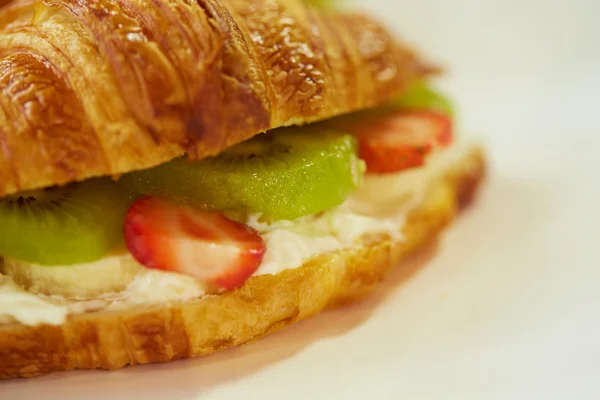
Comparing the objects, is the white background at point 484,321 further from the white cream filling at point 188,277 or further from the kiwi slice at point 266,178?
the kiwi slice at point 266,178

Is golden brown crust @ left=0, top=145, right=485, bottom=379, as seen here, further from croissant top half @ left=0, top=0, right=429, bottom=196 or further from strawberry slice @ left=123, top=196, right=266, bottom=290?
croissant top half @ left=0, top=0, right=429, bottom=196

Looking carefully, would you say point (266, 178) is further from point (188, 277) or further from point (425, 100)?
point (425, 100)

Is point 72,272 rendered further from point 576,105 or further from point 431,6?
point 431,6

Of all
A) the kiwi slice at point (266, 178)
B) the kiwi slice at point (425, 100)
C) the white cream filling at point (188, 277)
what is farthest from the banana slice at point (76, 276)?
the kiwi slice at point (425, 100)

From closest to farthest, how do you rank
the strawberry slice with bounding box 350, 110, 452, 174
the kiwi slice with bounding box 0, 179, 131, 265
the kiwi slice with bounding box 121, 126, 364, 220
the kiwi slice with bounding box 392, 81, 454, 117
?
the kiwi slice with bounding box 0, 179, 131, 265 < the kiwi slice with bounding box 121, 126, 364, 220 < the strawberry slice with bounding box 350, 110, 452, 174 < the kiwi slice with bounding box 392, 81, 454, 117

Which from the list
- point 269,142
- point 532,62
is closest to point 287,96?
point 269,142

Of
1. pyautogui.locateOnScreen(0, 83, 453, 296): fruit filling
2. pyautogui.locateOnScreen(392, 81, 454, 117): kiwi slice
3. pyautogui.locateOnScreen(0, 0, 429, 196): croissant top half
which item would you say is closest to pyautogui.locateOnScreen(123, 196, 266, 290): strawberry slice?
pyautogui.locateOnScreen(0, 83, 453, 296): fruit filling
